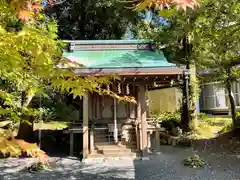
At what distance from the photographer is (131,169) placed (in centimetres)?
687

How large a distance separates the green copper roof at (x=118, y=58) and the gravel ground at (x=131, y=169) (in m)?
2.91

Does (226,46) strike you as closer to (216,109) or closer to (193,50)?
(193,50)

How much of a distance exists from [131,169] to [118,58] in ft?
12.2

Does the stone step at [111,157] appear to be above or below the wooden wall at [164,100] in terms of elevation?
below

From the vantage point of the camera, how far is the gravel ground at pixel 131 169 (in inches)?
242

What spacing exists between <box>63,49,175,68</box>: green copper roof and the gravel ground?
2.91 meters

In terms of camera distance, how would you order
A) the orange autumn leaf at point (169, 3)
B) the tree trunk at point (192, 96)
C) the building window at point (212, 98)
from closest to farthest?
the orange autumn leaf at point (169, 3), the tree trunk at point (192, 96), the building window at point (212, 98)

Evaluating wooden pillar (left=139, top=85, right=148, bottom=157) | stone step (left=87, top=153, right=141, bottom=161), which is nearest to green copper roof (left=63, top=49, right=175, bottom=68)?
wooden pillar (left=139, top=85, right=148, bottom=157)

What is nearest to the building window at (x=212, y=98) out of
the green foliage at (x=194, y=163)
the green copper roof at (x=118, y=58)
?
the green copper roof at (x=118, y=58)

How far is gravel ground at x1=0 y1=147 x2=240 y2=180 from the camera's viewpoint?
615 cm

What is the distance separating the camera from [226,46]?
7.14 meters

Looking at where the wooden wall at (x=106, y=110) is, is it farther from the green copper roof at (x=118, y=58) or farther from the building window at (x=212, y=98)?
the building window at (x=212, y=98)

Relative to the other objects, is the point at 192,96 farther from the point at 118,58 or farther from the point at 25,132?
the point at 25,132

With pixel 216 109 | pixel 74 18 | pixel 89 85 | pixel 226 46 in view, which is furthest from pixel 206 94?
pixel 89 85
